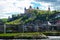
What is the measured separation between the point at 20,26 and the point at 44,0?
77.9 inches

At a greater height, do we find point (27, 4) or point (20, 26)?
point (27, 4)

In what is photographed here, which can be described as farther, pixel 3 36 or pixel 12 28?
pixel 12 28

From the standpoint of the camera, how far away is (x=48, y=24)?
1104cm

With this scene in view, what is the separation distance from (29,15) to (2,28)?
1646 millimetres

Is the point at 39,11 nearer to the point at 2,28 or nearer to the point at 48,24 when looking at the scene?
the point at 48,24

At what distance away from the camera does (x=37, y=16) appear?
36.3 feet

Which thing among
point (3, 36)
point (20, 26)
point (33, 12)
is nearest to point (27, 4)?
point (33, 12)

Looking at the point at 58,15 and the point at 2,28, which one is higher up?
the point at 58,15

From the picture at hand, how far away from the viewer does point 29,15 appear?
11172 millimetres

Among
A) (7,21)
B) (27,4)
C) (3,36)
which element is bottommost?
(3,36)

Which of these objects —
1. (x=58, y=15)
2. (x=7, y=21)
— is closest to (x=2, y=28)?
(x=7, y=21)

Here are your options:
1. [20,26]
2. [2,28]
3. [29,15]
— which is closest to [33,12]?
[29,15]

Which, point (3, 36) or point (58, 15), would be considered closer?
point (3, 36)

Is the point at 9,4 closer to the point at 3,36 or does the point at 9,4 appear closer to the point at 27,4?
the point at 27,4
